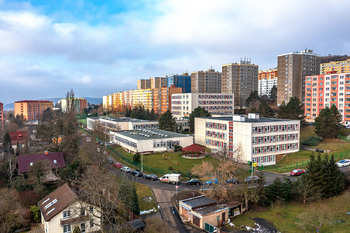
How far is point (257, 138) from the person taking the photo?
160 ft

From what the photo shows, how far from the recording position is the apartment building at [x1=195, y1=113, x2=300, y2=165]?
48406 mm

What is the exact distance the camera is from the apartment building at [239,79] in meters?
123

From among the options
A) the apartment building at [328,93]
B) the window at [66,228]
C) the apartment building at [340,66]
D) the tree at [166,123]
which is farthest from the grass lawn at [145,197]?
the apartment building at [340,66]

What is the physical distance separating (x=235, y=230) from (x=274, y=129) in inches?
1166

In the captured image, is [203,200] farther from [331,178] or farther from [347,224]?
[331,178]

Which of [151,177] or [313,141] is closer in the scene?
[151,177]

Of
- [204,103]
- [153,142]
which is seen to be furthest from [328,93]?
[153,142]

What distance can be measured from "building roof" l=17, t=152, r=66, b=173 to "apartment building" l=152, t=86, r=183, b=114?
8461 centimetres

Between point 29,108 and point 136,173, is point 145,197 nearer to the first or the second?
point 136,173

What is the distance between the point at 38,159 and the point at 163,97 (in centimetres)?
9226

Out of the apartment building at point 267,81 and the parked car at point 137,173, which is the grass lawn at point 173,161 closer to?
the parked car at point 137,173

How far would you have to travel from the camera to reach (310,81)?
85.4m

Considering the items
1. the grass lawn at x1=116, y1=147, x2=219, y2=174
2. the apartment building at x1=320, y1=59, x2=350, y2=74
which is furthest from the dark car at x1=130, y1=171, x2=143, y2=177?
the apartment building at x1=320, y1=59, x2=350, y2=74

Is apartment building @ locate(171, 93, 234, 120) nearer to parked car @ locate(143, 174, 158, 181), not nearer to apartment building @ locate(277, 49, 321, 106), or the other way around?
apartment building @ locate(277, 49, 321, 106)
